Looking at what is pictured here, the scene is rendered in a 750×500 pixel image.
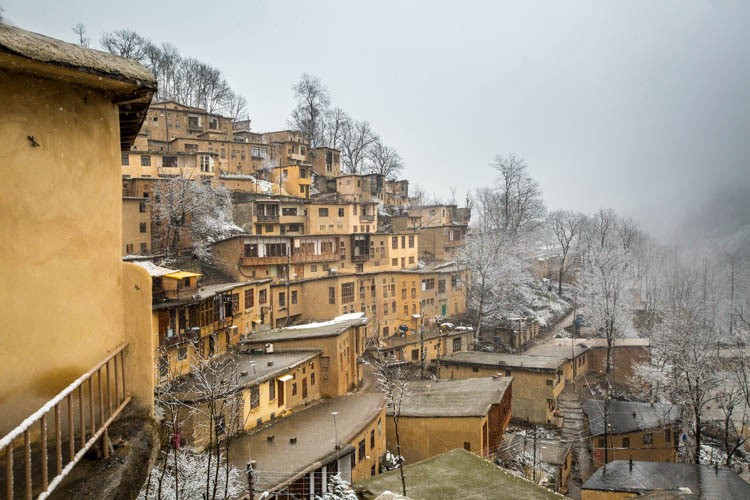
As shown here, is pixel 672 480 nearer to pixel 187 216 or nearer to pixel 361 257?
pixel 361 257

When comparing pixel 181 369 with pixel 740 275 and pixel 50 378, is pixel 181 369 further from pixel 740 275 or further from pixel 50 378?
pixel 740 275

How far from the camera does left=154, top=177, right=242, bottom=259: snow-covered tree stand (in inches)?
1560

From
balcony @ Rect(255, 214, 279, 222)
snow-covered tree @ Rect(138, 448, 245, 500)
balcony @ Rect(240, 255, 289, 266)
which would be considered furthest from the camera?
balcony @ Rect(255, 214, 279, 222)

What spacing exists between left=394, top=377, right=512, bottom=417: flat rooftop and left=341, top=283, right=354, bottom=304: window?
1034 cm

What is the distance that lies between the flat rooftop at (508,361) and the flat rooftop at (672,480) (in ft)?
31.3

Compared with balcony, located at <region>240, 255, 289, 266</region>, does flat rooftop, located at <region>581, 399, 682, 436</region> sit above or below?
below

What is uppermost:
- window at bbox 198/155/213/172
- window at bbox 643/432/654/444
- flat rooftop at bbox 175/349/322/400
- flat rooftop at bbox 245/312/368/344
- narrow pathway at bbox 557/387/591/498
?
window at bbox 198/155/213/172

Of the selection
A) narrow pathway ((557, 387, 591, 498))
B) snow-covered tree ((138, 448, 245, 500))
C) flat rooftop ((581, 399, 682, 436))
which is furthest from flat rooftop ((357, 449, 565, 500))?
flat rooftop ((581, 399, 682, 436))

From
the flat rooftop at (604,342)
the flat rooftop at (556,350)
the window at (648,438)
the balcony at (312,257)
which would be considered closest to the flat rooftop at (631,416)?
the window at (648,438)

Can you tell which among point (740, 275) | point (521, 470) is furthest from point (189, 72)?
point (740, 275)

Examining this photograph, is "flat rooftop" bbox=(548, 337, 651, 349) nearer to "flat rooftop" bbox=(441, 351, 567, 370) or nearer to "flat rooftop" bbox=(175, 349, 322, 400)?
"flat rooftop" bbox=(441, 351, 567, 370)

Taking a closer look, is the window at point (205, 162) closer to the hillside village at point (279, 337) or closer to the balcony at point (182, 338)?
the hillside village at point (279, 337)

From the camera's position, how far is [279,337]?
26641 millimetres

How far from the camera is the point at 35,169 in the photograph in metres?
3.51
